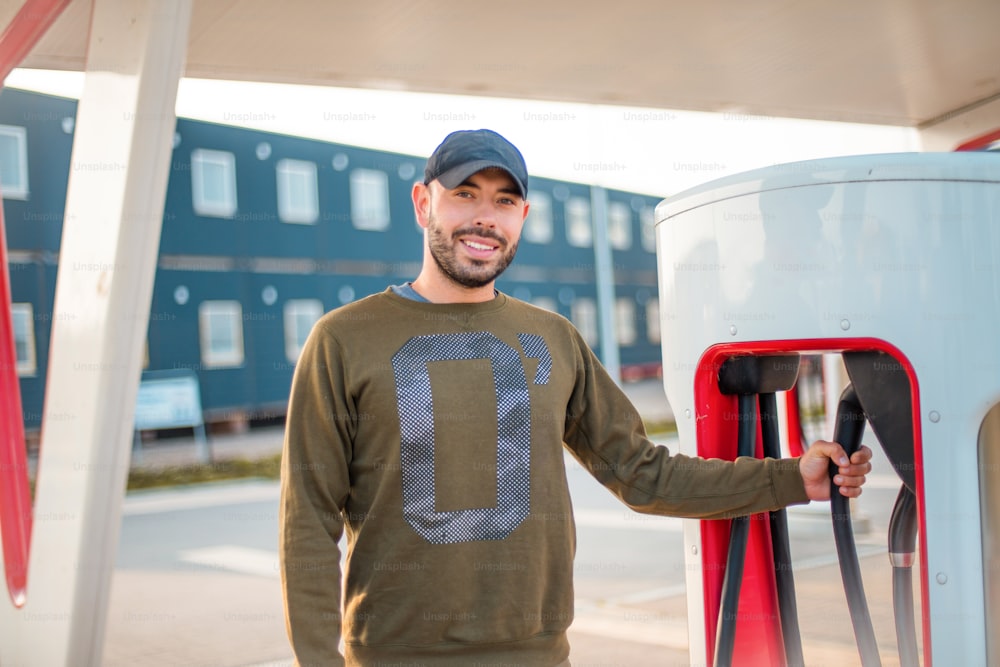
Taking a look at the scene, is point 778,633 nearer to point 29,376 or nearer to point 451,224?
point 451,224

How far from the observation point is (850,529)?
259 centimetres

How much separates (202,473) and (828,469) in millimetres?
14786

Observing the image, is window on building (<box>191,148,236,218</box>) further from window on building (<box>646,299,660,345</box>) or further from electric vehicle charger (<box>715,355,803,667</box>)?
electric vehicle charger (<box>715,355,803,667</box>)

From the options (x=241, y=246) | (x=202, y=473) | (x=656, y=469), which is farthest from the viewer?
(x=241, y=246)

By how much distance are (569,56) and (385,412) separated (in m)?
2.72

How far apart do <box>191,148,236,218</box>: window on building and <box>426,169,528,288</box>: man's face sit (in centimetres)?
1970

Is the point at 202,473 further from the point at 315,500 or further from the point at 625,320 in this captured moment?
the point at 625,320

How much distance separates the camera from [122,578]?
8445mm

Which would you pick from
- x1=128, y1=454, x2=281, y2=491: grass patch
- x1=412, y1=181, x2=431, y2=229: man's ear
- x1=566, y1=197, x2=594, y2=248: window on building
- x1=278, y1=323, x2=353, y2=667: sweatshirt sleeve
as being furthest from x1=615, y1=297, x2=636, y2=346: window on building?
x1=278, y1=323, x2=353, y2=667: sweatshirt sleeve

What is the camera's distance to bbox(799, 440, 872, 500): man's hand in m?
2.39

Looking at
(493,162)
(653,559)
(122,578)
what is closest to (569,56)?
(493,162)

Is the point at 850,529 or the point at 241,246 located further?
the point at 241,246

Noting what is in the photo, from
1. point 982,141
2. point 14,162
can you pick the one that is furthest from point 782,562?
point 14,162

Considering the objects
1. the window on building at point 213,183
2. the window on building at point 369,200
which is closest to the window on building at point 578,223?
the window on building at point 369,200
